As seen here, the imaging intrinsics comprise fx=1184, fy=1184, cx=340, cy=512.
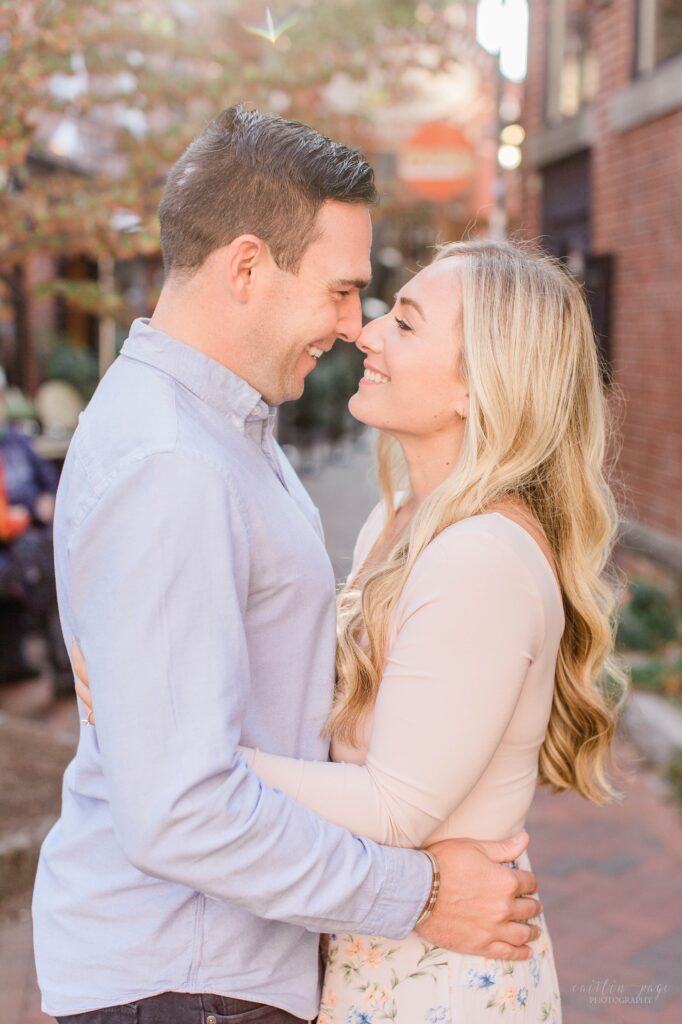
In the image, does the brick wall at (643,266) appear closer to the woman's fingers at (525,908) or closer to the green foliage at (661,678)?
the green foliage at (661,678)

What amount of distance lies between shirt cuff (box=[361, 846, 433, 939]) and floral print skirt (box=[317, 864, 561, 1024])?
21 centimetres

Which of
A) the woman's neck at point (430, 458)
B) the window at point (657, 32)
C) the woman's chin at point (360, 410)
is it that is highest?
the window at point (657, 32)

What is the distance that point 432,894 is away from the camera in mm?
1936

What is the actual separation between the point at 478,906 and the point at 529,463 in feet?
2.59

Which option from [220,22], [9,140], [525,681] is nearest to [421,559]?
[525,681]

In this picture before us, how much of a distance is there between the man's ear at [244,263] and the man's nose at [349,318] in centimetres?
22

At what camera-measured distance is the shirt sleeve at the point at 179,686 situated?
159 cm

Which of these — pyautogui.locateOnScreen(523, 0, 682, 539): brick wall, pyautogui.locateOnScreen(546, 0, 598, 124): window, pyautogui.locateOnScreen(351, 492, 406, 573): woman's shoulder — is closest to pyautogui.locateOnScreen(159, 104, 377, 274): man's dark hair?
pyautogui.locateOnScreen(351, 492, 406, 573): woman's shoulder

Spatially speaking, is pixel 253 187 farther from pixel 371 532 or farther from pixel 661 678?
pixel 661 678

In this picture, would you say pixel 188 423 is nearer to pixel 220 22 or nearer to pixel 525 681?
pixel 525 681

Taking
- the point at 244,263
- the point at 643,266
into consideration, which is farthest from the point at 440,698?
the point at 643,266

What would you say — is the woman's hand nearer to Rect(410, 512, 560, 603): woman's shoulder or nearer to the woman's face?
Rect(410, 512, 560, 603): woman's shoulder

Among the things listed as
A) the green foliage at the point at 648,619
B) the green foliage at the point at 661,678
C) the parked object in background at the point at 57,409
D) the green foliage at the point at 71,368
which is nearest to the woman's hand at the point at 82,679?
the green foliage at the point at 661,678

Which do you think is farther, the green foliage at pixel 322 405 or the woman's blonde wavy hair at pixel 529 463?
the green foliage at pixel 322 405
